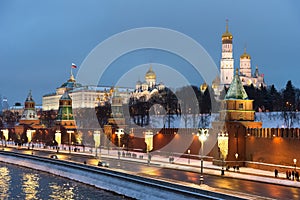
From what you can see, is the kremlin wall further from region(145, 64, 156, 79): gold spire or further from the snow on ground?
region(145, 64, 156, 79): gold spire

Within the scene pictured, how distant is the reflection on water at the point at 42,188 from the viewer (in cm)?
3166

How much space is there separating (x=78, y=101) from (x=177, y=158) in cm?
11710

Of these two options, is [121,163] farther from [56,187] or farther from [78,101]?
[78,101]

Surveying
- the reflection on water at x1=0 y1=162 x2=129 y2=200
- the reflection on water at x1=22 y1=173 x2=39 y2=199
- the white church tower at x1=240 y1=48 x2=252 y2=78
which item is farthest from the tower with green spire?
the white church tower at x1=240 y1=48 x2=252 y2=78

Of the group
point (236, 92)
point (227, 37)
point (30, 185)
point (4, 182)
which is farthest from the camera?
point (227, 37)

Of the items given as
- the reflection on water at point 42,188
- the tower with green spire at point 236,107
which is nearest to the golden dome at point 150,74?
the tower with green spire at point 236,107

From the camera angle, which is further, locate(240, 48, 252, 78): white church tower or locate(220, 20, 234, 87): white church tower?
locate(240, 48, 252, 78): white church tower

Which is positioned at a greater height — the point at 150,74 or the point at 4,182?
the point at 150,74

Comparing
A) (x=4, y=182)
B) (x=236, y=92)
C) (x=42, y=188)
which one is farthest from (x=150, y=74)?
(x=42, y=188)

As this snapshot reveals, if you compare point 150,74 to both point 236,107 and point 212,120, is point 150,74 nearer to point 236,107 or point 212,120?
point 212,120

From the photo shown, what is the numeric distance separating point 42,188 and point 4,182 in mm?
4394

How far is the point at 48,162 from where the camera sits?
44.4 metres

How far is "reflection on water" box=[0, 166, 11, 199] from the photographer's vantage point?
32275 mm

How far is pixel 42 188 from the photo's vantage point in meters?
35.1
